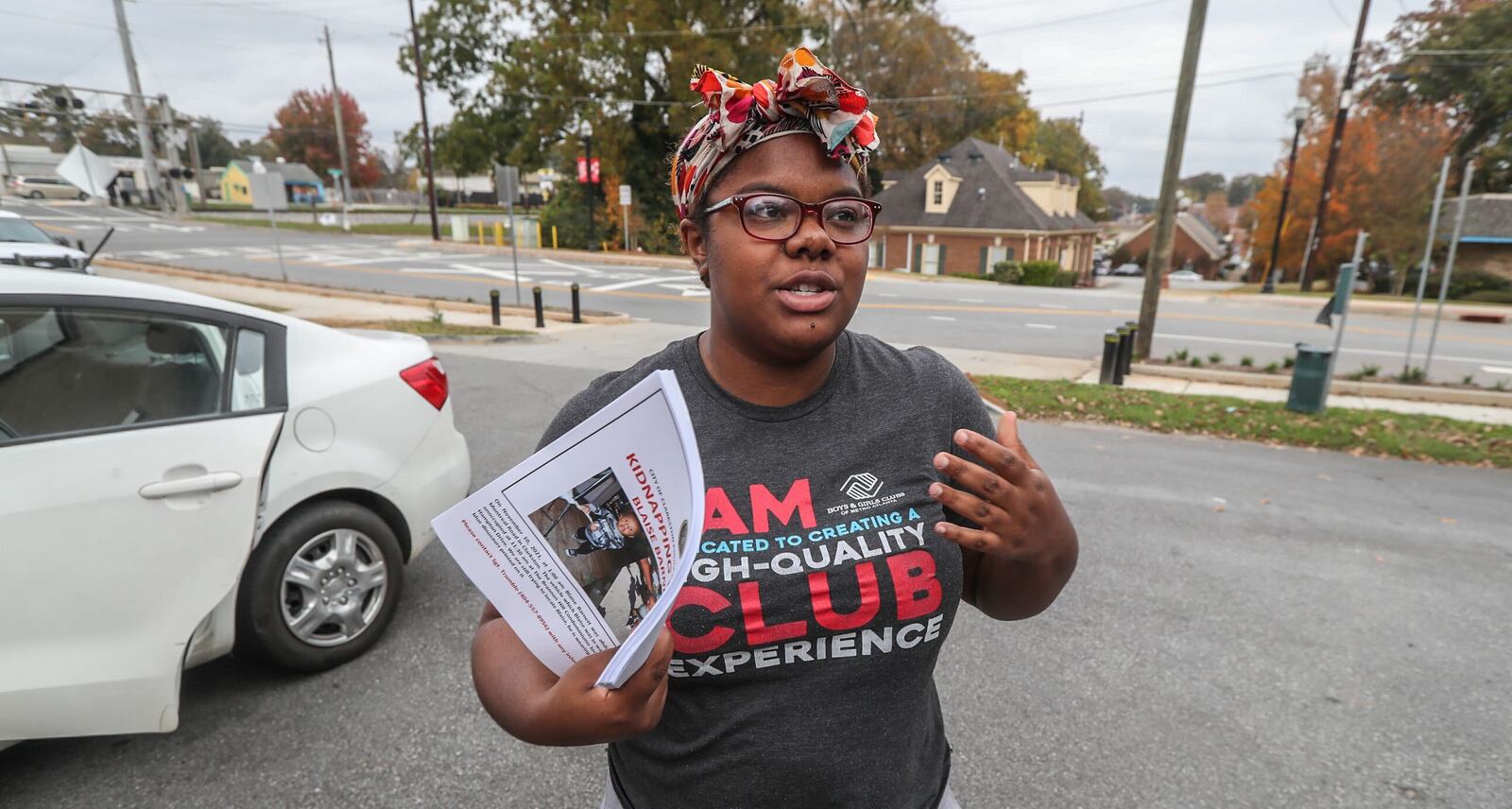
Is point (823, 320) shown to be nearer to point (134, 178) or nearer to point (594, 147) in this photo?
point (594, 147)

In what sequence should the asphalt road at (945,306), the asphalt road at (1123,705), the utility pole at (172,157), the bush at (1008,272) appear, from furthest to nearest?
the utility pole at (172,157), the bush at (1008,272), the asphalt road at (945,306), the asphalt road at (1123,705)

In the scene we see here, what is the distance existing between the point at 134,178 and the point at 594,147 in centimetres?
Result: 4753

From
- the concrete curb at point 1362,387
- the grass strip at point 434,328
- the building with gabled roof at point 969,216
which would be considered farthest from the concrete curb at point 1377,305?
the grass strip at point 434,328

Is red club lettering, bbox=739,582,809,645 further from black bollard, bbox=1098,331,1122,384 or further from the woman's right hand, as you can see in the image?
black bollard, bbox=1098,331,1122,384

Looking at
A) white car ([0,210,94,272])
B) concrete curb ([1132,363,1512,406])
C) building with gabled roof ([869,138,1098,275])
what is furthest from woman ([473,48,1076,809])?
building with gabled roof ([869,138,1098,275])

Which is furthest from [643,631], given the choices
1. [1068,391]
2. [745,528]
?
[1068,391]

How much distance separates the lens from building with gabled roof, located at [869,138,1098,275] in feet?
126

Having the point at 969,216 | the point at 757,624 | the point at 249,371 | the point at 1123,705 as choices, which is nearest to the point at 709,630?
the point at 757,624

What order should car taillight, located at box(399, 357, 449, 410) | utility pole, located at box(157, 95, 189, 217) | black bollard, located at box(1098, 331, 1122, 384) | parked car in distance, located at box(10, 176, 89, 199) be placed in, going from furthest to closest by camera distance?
parked car in distance, located at box(10, 176, 89, 199) → utility pole, located at box(157, 95, 189, 217) → black bollard, located at box(1098, 331, 1122, 384) → car taillight, located at box(399, 357, 449, 410)

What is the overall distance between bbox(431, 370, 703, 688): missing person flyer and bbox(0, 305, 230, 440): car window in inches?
97.2

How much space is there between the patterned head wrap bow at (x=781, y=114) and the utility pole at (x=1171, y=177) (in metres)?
11.5

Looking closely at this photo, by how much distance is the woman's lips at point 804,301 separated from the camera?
1296 millimetres

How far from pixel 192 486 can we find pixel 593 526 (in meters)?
2.36

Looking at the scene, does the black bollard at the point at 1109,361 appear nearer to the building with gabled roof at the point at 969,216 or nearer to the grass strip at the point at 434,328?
the grass strip at the point at 434,328
